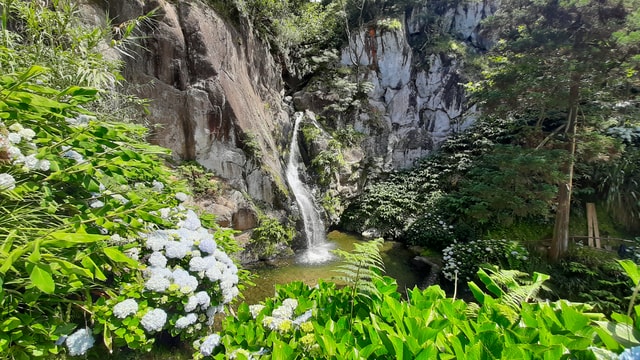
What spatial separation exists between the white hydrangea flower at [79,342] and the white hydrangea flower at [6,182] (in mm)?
653

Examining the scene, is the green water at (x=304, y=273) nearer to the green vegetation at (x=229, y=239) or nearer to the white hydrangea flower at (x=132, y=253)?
the green vegetation at (x=229, y=239)

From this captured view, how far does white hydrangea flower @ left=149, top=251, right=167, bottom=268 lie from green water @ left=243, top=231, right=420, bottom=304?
338 centimetres

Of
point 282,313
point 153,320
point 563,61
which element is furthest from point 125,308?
point 563,61

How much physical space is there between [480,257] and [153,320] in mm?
6182

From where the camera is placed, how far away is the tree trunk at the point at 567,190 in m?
4.70

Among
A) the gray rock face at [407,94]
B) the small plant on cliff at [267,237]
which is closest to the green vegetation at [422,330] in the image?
the small plant on cliff at [267,237]

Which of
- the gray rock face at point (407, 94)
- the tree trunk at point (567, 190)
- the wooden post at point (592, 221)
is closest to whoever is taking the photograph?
the tree trunk at point (567, 190)

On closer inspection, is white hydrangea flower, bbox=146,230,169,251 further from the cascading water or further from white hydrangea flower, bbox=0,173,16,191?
the cascading water

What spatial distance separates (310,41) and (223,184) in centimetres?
874

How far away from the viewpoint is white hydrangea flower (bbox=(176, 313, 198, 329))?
1.29m

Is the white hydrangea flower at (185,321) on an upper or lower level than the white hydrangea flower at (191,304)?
lower

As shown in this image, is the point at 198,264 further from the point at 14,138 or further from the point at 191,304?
the point at 14,138

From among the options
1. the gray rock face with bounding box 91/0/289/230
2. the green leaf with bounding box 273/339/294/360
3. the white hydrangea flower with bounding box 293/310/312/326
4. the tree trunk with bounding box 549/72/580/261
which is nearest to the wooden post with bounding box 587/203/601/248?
the tree trunk with bounding box 549/72/580/261

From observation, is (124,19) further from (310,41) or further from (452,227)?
(452,227)
